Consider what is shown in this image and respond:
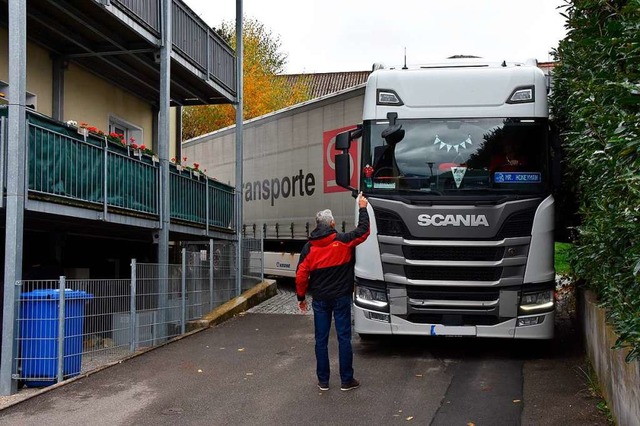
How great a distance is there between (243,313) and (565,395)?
27.2 feet

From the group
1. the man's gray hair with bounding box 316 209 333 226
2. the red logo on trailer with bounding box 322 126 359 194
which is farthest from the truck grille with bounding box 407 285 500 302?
the red logo on trailer with bounding box 322 126 359 194

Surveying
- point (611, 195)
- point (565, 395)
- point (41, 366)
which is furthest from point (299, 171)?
point (611, 195)

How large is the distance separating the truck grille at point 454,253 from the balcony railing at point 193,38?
609 centimetres

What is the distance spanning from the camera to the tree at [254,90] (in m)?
35.4

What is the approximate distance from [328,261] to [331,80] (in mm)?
45475

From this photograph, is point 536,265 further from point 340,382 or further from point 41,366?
point 41,366

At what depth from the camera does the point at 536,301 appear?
905 centimetres

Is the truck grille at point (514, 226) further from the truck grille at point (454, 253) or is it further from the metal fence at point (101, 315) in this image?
the metal fence at point (101, 315)

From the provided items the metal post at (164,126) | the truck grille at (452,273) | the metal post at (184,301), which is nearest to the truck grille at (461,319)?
the truck grille at (452,273)

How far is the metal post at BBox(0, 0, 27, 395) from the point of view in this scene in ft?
27.5

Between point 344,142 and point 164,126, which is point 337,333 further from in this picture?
point 164,126

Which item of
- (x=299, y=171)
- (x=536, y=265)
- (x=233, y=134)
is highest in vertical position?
(x=233, y=134)

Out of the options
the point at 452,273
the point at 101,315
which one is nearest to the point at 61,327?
the point at 101,315

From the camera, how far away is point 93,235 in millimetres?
14820
